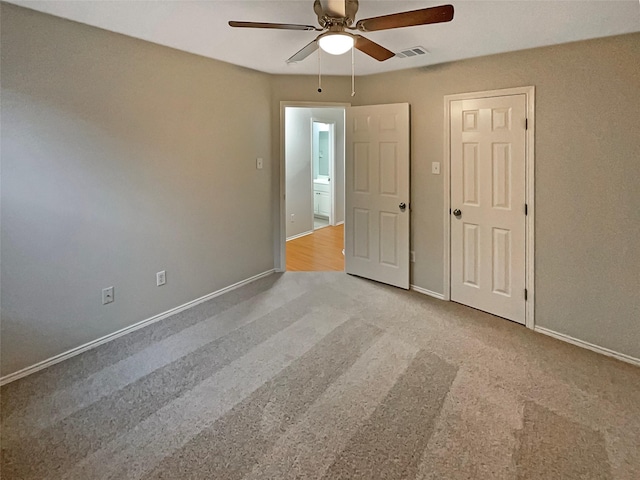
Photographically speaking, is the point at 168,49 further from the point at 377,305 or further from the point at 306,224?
the point at 306,224

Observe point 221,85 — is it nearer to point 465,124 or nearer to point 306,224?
point 465,124

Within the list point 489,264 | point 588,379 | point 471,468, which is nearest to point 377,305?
point 489,264

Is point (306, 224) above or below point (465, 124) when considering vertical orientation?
below

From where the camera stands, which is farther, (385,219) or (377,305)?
(385,219)

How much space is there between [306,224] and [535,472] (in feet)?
19.0

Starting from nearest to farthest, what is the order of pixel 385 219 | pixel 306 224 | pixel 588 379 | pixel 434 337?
pixel 588 379 < pixel 434 337 < pixel 385 219 < pixel 306 224

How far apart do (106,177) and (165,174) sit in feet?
1.77

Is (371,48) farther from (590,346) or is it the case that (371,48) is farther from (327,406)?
(590,346)

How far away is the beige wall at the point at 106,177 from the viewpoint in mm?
2508

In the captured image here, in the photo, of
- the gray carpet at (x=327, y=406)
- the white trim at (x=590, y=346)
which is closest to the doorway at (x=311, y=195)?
the gray carpet at (x=327, y=406)

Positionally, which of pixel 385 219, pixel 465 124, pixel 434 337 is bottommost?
pixel 434 337

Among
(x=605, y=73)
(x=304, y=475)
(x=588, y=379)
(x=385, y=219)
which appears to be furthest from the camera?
(x=385, y=219)

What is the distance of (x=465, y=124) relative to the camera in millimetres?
3592

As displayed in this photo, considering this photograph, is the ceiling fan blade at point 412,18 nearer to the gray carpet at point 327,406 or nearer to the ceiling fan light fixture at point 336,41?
the ceiling fan light fixture at point 336,41
